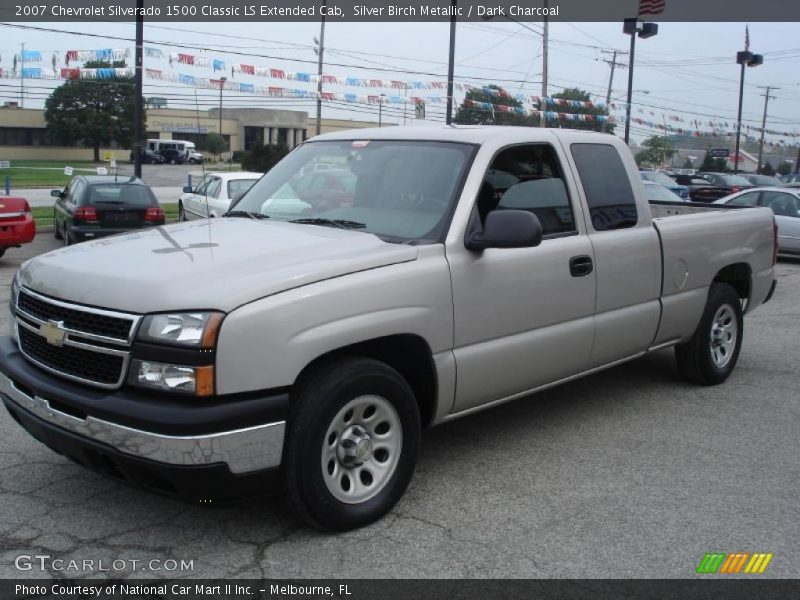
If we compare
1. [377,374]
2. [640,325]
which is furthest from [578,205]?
[377,374]

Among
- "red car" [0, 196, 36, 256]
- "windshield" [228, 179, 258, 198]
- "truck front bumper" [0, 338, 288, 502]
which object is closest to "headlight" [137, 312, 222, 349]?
"truck front bumper" [0, 338, 288, 502]

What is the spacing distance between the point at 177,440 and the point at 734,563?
248 cm

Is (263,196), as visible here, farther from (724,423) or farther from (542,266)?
(724,423)

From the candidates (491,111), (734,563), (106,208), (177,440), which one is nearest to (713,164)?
(491,111)

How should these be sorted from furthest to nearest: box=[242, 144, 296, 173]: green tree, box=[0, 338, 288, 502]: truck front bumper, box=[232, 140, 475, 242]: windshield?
box=[242, 144, 296, 173]: green tree, box=[232, 140, 475, 242]: windshield, box=[0, 338, 288, 502]: truck front bumper

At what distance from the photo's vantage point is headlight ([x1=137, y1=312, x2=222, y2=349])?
10.7ft

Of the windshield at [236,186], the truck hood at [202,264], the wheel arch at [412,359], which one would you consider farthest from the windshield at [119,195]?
the wheel arch at [412,359]

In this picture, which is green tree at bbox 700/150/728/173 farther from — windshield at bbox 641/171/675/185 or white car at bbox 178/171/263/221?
white car at bbox 178/171/263/221

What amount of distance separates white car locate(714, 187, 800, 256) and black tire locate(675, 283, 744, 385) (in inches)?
400

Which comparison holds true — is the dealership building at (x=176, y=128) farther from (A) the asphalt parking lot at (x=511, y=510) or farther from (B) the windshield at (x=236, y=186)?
(A) the asphalt parking lot at (x=511, y=510)

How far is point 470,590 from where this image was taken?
333 centimetres

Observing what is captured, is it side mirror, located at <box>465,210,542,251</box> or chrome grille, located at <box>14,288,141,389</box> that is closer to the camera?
chrome grille, located at <box>14,288,141,389</box>

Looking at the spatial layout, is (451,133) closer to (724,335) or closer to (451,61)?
(724,335)
